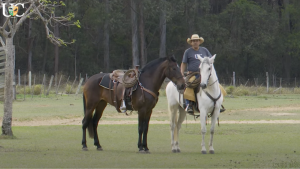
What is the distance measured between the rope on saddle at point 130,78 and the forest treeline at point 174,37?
44.0 metres

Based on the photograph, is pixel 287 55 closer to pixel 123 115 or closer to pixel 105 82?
pixel 123 115

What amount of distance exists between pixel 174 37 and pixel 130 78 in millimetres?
49390

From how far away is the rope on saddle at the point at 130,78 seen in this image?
13.0 metres

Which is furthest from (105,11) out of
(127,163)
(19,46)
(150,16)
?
(127,163)

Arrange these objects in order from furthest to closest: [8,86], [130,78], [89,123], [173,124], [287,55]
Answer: [287,55] < [8,86] < [89,123] < [173,124] < [130,78]

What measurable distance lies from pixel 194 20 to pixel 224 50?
15.1ft

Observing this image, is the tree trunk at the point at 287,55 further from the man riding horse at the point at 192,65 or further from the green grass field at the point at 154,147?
the man riding horse at the point at 192,65

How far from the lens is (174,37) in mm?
62250

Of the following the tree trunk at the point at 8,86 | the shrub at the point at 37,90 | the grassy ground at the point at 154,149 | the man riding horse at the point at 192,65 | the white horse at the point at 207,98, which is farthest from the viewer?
the shrub at the point at 37,90

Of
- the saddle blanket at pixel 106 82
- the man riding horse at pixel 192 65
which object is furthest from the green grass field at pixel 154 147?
the saddle blanket at pixel 106 82

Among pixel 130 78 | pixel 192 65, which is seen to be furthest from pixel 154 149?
pixel 192 65

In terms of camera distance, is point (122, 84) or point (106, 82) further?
point (106, 82)

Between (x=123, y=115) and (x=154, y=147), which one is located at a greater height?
(x=154, y=147)

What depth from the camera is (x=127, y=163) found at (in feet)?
36.0
